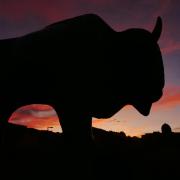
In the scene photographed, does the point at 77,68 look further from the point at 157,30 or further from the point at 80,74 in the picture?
the point at 157,30

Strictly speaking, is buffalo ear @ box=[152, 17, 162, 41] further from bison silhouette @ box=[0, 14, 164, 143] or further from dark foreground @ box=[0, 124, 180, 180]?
dark foreground @ box=[0, 124, 180, 180]

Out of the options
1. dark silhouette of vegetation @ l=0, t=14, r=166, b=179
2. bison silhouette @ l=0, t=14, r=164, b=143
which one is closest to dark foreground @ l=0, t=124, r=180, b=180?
dark silhouette of vegetation @ l=0, t=14, r=166, b=179

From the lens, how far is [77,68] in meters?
5.62

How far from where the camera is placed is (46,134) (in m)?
13.4

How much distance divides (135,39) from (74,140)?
2035 mm

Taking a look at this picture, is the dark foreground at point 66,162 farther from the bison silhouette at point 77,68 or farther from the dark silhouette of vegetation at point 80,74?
the bison silhouette at point 77,68

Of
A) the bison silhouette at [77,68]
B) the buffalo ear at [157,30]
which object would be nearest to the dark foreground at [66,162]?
the bison silhouette at [77,68]

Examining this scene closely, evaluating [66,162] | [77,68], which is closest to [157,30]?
[77,68]

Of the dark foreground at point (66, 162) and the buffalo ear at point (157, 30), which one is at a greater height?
the buffalo ear at point (157, 30)

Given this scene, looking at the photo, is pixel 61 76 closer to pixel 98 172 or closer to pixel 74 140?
pixel 74 140

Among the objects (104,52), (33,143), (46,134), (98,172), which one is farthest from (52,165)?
(46,134)

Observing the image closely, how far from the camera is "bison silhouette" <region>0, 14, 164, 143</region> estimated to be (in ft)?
18.1

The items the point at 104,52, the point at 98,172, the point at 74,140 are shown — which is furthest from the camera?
the point at 98,172

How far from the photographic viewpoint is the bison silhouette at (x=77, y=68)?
18.1 feet
